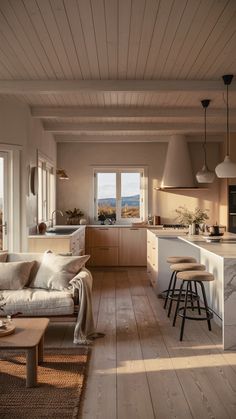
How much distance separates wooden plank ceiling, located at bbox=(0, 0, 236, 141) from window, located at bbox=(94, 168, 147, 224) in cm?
323

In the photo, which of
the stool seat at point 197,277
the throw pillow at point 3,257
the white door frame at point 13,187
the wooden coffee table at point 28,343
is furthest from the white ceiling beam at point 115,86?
the wooden coffee table at point 28,343

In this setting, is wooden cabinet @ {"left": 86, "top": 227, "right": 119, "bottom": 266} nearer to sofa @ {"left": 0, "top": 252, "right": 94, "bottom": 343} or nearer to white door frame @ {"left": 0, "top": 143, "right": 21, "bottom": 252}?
white door frame @ {"left": 0, "top": 143, "right": 21, "bottom": 252}

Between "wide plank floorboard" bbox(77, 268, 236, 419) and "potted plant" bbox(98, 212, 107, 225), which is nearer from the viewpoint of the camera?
"wide plank floorboard" bbox(77, 268, 236, 419)

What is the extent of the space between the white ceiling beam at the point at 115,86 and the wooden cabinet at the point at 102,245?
4.10 m

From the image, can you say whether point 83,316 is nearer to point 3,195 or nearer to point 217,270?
point 217,270

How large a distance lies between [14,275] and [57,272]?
44 centimetres

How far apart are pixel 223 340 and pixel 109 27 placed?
2.85 m

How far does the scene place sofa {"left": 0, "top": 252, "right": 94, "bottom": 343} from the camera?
4039 millimetres

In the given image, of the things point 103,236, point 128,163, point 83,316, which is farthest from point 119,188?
point 83,316

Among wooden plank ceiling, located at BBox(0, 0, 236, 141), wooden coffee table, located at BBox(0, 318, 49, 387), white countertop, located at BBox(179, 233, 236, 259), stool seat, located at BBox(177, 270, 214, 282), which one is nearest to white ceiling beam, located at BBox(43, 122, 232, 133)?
wooden plank ceiling, located at BBox(0, 0, 236, 141)

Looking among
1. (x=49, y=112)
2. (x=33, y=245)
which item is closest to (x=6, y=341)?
(x=33, y=245)

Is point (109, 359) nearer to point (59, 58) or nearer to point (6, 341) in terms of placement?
point (6, 341)

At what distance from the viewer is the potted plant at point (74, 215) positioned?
350 inches

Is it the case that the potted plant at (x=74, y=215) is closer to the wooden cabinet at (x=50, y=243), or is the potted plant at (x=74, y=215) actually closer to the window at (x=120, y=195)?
the window at (x=120, y=195)
